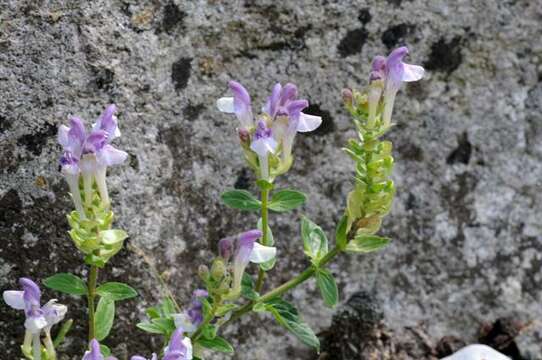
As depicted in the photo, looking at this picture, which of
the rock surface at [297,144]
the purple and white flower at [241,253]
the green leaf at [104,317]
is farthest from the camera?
the rock surface at [297,144]

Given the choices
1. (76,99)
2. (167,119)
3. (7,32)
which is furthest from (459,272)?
(7,32)

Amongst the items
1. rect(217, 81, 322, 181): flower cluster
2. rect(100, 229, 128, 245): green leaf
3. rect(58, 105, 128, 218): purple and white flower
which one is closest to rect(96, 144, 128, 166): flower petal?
rect(58, 105, 128, 218): purple and white flower

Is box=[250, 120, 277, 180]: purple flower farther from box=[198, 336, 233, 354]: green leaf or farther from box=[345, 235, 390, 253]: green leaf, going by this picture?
box=[198, 336, 233, 354]: green leaf

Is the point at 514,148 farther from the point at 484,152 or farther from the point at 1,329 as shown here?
the point at 1,329

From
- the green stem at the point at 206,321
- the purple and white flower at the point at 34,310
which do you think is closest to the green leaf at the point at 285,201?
the green stem at the point at 206,321

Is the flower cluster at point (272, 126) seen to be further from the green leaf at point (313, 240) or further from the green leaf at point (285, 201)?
the green leaf at point (313, 240)
